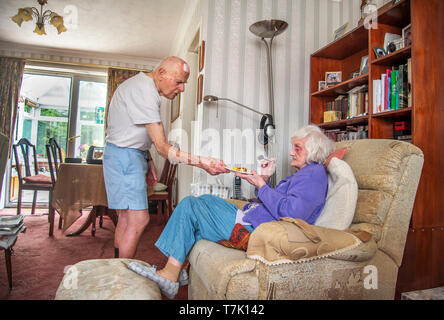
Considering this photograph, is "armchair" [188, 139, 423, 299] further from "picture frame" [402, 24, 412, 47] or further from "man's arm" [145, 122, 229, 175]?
"picture frame" [402, 24, 412, 47]

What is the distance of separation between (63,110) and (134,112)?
4.89 metres

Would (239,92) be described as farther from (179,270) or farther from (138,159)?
(179,270)

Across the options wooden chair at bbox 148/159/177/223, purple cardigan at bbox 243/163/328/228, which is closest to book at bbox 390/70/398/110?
purple cardigan at bbox 243/163/328/228

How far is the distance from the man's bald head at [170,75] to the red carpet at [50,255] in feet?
3.98

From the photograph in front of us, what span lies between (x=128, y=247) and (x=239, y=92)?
1.76 metres

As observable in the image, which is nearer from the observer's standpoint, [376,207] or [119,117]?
[376,207]

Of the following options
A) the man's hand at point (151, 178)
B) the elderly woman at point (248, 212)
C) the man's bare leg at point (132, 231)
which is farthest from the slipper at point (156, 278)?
the man's hand at point (151, 178)

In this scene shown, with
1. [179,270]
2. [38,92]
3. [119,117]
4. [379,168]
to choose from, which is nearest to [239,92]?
[119,117]

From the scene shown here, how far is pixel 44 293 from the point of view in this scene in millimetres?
1646

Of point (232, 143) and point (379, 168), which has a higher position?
point (232, 143)

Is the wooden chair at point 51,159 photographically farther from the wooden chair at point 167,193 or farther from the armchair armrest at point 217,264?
the armchair armrest at point 217,264

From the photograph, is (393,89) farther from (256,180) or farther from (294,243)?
(294,243)

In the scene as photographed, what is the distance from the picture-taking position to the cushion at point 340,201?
3.84 feet

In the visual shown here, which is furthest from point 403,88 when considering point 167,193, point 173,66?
point 167,193
